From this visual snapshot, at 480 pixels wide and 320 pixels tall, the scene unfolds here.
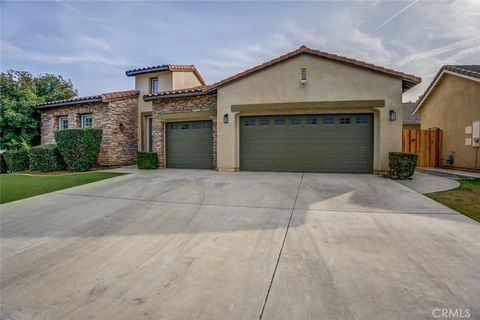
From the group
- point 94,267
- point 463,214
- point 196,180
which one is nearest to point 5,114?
point 196,180

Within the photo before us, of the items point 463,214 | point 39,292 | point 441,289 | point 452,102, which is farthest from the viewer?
point 452,102

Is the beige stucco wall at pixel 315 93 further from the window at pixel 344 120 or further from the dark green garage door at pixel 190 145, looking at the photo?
the dark green garage door at pixel 190 145

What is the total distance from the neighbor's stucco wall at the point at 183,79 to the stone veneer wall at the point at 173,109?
3.54m

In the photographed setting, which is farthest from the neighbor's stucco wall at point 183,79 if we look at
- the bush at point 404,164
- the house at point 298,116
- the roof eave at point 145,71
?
the bush at point 404,164

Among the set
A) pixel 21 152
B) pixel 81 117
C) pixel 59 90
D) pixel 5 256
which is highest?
pixel 59 90

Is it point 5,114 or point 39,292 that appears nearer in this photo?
point 39,292

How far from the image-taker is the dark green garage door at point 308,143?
9.50 metres

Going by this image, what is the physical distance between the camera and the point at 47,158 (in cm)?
1220

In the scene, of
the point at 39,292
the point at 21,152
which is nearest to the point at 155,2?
the point at 39,292

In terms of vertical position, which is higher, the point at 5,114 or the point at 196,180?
the point at 5,114

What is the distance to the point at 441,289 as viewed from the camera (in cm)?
223

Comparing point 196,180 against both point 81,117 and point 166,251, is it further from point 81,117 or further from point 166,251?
point 81,117

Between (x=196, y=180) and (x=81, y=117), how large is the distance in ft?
34.8

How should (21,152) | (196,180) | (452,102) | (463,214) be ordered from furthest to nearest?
(21,152) → (452,102) → (196,180) → (463,214)
